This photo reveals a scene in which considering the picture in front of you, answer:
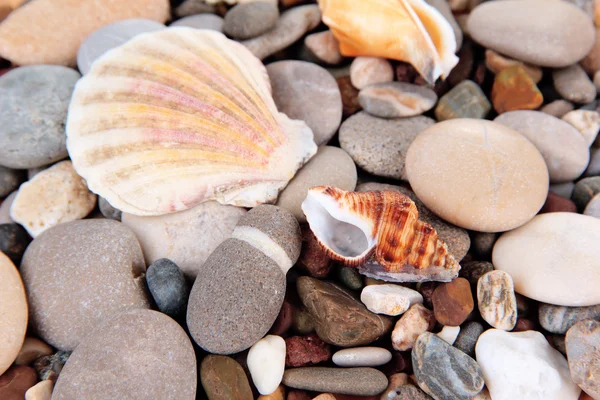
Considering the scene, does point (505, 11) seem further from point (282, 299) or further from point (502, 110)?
point (282, 299)

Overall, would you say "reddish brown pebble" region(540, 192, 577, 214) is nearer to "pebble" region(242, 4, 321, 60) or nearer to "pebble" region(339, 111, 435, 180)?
"pebble" region(339, 111, 435, 180)

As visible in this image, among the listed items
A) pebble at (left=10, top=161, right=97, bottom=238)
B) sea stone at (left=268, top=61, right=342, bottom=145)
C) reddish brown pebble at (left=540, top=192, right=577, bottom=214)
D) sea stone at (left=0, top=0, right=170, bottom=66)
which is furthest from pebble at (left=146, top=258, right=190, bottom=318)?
reddish brown pebble at (left=540, top=192, right=577, bottom=214)

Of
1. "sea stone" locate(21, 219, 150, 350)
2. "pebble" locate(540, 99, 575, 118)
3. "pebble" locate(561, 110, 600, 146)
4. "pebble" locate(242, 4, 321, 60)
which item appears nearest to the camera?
"sea stone" locate(21, 219, 150, 350)

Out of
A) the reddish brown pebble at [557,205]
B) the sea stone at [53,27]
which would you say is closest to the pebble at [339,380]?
the reddish brown pebble at [557,205]

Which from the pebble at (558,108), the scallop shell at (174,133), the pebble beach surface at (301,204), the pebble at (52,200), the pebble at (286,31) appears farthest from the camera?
the pebble at (286,31)

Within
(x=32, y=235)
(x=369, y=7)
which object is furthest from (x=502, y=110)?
(x=32, y=235)

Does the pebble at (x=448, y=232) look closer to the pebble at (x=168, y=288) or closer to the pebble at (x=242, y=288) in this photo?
the pebble at (x=242, y=288)
